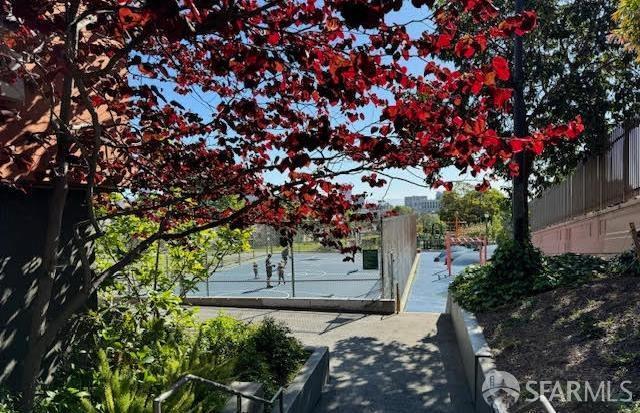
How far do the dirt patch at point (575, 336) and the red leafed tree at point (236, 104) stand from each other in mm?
2229

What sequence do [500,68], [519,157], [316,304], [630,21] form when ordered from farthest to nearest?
[316,304], [519,157], [630,21], [500,68]

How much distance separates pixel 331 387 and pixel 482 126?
4.47 metres

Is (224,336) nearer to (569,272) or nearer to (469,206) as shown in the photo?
(569,272)

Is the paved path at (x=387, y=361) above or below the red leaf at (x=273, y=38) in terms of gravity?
below

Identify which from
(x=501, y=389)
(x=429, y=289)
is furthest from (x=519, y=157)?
(x=429, y=289)

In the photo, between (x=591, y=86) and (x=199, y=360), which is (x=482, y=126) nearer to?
(x=199, y=360)

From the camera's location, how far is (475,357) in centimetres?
522

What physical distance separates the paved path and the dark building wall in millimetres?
3189

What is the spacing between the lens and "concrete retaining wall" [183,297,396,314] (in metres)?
10.2

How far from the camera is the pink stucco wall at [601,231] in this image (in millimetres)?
8125

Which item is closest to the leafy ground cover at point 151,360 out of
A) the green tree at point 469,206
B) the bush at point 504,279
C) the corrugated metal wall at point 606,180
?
the bush at point 504,279

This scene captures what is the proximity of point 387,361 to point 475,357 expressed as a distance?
196 cm

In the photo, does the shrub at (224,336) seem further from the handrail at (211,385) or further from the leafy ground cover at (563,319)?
the leafy ground cover at (563,319)

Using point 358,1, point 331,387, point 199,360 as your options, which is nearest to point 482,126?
point 358,1
